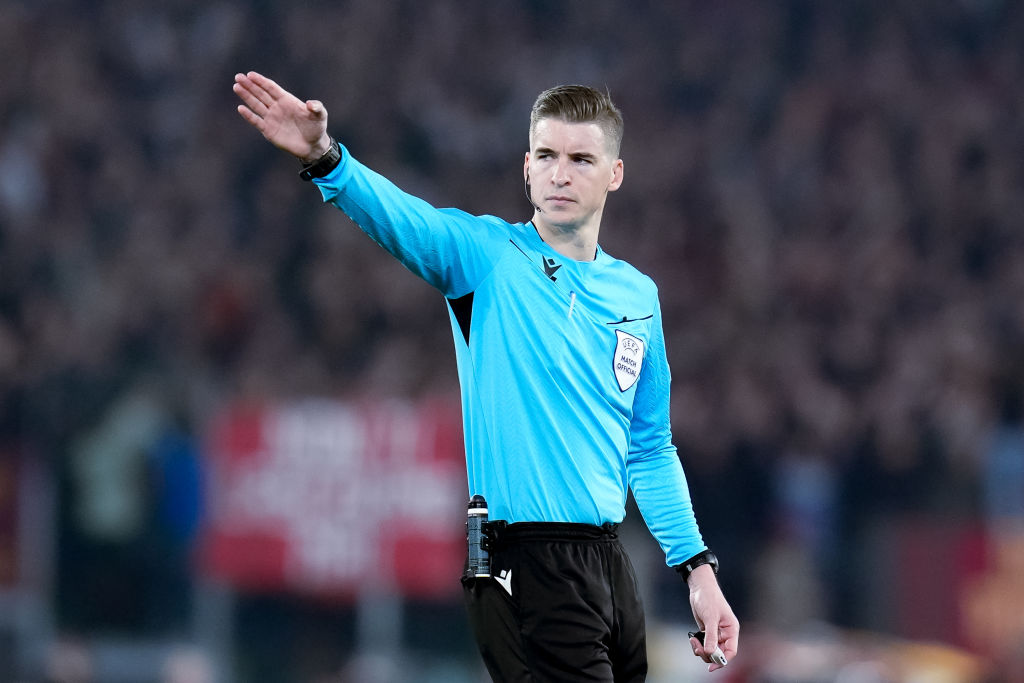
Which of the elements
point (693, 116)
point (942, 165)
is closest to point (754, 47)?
point (693, 116)

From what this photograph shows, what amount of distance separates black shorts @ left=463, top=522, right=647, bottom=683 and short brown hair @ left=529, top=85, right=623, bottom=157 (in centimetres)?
105

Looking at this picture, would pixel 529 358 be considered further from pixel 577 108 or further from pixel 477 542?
pixel 577 108

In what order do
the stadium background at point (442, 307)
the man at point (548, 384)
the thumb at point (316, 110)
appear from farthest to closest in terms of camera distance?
the stadium background at point (442, 307) → the man at point (548, 384) → the thumb at point (316, 110)

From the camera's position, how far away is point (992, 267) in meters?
13.4

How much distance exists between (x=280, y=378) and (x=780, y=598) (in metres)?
3.83

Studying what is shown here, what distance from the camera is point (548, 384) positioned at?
3996 millimetres

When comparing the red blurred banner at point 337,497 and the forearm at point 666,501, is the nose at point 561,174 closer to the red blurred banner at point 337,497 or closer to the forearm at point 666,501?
the forearm at point 666,501

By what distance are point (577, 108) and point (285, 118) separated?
2.77 feet

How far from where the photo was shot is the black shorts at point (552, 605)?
3891 millimetres

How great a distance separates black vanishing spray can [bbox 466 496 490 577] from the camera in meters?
3.97

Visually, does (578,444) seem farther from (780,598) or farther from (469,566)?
(780,598)

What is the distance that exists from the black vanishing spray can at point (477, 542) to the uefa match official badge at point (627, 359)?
51 centimetres

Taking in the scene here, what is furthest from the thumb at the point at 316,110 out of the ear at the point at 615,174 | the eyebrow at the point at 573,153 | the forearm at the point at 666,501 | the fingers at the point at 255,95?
the forearm at the point at 666,501

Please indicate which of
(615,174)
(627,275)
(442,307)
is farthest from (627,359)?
(442,307)
